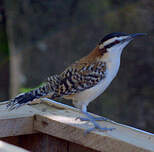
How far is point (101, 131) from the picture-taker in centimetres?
282

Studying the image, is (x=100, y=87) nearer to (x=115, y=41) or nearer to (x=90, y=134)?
(x=115, y=41)

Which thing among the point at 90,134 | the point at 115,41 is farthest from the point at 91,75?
the point at 90,134

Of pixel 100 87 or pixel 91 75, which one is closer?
pixel 100 87

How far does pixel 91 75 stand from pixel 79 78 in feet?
0.46

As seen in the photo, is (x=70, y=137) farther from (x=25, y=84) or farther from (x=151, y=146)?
(x=25, y=84)

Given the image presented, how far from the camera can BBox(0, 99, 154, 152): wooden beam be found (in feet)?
8.44

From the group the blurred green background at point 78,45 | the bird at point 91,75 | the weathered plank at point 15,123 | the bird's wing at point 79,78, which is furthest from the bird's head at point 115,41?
the blurred green background at point 78,45

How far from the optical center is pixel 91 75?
452 centimetres

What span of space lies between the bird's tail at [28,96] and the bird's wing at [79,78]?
12 centimetres

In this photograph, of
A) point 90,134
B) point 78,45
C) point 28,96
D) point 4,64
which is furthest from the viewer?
point 4,64

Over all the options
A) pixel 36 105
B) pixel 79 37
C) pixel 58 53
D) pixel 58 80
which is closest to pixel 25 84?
pixel 58 53

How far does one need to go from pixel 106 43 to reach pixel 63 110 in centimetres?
133

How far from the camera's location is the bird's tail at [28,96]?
3.31 meters

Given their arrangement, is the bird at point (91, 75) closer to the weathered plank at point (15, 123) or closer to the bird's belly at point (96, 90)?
the bird's belly at point (96, 90)
